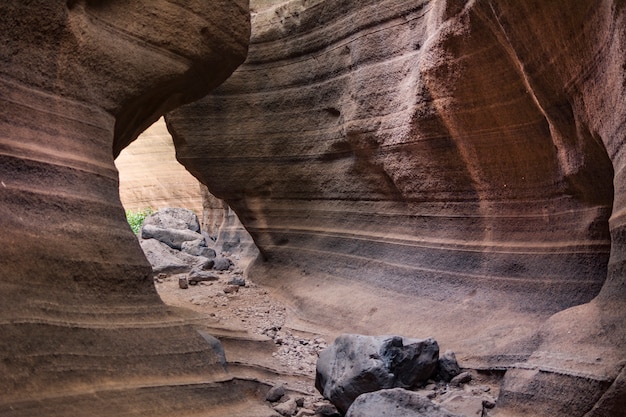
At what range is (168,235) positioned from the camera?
37.6 feet

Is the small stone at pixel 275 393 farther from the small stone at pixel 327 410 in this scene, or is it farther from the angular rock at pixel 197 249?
the angular rock at pixel 197 249

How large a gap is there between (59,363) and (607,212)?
3.58 m

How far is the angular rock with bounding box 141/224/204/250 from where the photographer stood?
11242 mm

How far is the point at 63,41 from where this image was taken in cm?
384

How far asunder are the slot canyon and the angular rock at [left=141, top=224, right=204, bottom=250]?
12.3 ft

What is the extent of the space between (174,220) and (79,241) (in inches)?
358

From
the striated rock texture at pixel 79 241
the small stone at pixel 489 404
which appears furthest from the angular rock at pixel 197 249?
the small stone at pixel 489 404

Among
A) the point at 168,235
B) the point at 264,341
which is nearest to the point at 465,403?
the point at 264,341

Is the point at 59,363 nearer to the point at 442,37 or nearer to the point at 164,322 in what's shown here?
the point at 164,322

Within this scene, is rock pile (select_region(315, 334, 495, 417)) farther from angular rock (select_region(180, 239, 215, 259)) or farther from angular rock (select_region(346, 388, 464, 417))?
Answer: angular rock (select_region(180, 239, 215, 259))

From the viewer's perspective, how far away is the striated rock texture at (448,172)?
3.50m

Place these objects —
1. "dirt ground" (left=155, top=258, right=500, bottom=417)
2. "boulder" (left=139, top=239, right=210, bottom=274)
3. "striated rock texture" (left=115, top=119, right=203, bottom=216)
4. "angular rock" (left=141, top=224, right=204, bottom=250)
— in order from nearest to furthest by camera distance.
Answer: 1. "dirt ground" (left=155, top=258, right=500, bottom=417)
2. "boulder" (left=139, top=239, right=210, bottom=274)
3. "angular rock" (left=141, top=224, right=204, bottom=250)
4. "striated rock texture" (left=115, top=119, right=203, bottom=216)

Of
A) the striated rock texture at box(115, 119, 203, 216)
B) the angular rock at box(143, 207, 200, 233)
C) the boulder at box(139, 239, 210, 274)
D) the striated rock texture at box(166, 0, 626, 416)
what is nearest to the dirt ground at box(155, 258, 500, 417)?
the striated rock texture at box(166, 0, 626, 416)

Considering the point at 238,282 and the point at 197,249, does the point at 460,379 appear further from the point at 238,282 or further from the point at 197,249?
the point at 197,249
